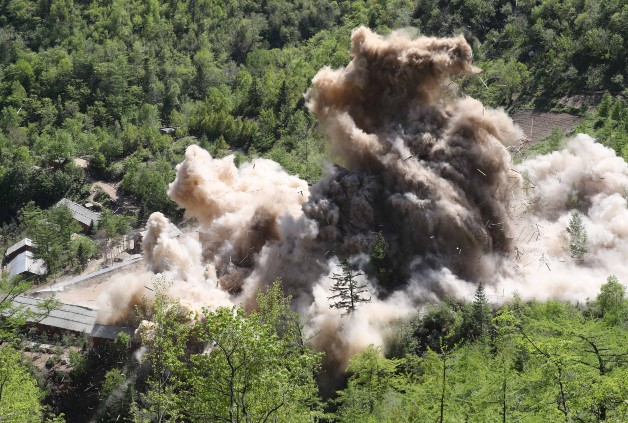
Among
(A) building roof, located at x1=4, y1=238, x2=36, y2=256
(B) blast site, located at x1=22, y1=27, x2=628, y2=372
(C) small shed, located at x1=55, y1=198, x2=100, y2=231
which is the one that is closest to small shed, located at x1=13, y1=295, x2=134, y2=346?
(B) blast site, located at x1=22, y1=27, x2=628, y2=372

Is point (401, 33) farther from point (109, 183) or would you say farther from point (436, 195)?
point (109, 183)

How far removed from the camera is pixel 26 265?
6438 centimetres

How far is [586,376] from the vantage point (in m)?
22.0

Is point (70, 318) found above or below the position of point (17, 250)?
below

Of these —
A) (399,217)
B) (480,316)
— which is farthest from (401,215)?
(480,316)

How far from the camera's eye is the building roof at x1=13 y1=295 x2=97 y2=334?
47.9m

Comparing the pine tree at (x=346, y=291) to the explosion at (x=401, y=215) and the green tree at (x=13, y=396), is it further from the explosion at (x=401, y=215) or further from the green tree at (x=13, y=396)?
the green tree at (x=13, y=396)

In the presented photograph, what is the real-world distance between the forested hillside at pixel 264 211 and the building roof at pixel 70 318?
121 centimetres

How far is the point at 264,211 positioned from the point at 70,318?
1512cm

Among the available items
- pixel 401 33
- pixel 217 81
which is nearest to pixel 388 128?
pixel 401 33

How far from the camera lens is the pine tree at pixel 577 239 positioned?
4562 cm

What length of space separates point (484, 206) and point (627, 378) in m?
26.8

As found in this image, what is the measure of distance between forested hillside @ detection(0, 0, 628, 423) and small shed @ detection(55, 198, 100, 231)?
196cm

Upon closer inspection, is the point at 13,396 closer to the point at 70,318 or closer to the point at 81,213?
the point at 70,318
